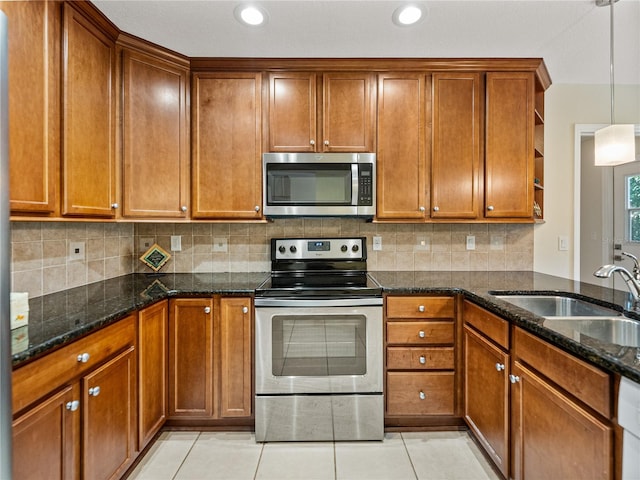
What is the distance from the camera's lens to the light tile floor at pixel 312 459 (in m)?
1.79

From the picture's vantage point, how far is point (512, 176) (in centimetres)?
237

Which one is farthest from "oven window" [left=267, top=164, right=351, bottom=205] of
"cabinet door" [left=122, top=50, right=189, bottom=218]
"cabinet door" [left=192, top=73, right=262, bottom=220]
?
"cabinet door" [left=122, top=50, right=189, bottom=218]

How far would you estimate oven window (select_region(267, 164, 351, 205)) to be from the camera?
90.9 inches

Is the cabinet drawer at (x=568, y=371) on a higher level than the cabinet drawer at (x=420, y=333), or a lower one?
higher

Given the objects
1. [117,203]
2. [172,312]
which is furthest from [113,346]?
[117,203]

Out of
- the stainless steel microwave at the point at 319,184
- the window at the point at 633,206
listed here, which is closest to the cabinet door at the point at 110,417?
the stainless steel microwave at the point at 319,184

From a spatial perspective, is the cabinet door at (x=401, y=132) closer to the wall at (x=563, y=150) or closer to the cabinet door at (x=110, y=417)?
the wall at (x=563, y=150)

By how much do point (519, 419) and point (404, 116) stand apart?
6.14 feet

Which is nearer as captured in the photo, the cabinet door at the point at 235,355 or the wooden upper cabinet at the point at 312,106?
the cabinet door at the point at 235,355

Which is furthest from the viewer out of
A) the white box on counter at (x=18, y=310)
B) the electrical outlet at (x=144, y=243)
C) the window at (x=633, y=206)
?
the window at (x=633, y=206)

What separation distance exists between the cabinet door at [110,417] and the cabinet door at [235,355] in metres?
0.49

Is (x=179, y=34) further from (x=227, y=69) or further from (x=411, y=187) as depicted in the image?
(x=411, y=187)

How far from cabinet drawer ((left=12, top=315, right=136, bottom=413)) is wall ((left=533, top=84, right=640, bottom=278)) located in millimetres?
2887

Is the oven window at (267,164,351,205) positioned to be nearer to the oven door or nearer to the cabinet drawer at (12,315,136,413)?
the oven door
